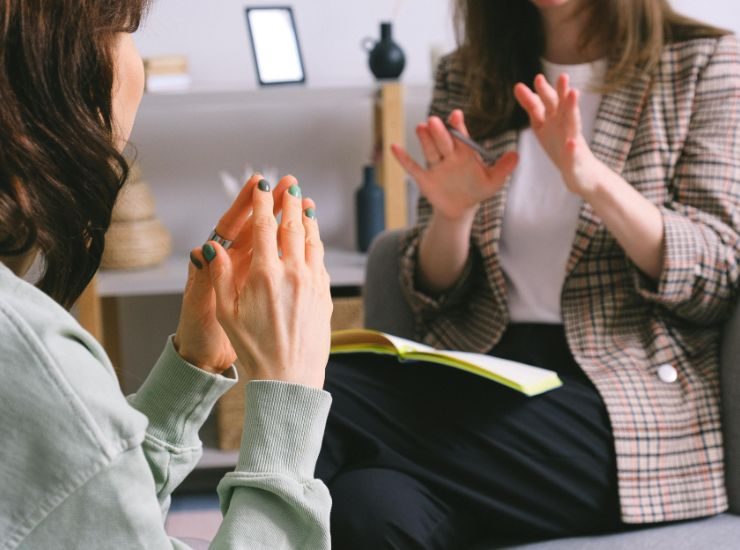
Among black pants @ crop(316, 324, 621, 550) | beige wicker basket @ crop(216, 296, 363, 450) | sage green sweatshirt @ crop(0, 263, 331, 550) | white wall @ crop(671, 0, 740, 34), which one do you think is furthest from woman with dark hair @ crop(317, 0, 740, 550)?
white wall @ crop(671, 0, 740, 34)

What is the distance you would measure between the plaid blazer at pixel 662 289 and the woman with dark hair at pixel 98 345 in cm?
61

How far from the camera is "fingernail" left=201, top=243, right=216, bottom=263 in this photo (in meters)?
0.84

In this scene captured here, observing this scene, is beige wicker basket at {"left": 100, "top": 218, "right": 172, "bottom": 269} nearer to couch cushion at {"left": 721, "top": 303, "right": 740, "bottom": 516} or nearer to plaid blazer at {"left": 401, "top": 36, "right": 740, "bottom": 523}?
plaid blazer at {"left": 401, "top": 36, "right": 740, "bottom": 523}

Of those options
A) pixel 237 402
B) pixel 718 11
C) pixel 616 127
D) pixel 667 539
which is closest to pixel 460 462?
pixel 667 539

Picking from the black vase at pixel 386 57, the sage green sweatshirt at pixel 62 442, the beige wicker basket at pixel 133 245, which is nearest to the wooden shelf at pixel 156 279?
the beige wicker basket at pixel 133 245

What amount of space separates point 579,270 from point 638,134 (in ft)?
0.74

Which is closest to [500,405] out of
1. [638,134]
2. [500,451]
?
[500,451]

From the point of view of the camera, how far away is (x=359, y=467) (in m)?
1.29

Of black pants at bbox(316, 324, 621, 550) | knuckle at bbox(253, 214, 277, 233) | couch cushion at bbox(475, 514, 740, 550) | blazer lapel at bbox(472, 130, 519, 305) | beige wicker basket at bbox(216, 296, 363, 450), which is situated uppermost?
knuckle at bbox(253, 214, 277, 233)

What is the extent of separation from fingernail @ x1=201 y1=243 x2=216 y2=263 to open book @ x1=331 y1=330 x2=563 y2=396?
18.2 inches

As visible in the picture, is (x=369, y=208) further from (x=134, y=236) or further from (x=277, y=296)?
(x=277, y=296)

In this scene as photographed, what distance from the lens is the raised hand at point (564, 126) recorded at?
4.31ft

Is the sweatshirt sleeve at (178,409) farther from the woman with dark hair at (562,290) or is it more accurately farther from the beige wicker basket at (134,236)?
the beige wicker basket at (134,236)

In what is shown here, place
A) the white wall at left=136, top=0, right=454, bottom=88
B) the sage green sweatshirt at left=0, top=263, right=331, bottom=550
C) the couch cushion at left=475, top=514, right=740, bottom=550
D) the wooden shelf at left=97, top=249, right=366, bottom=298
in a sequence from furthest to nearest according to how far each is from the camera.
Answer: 1. the white wall at left=136, top=0, right=454, bottom=88
2. the wooden shelf at left=97, top=249, right=366, bottom=298
3. the couch cushion at left=475, top=514, right=740, bottom=550
4. the sage green sweatshirt at left=0, top=263, right=331, bottom=550
